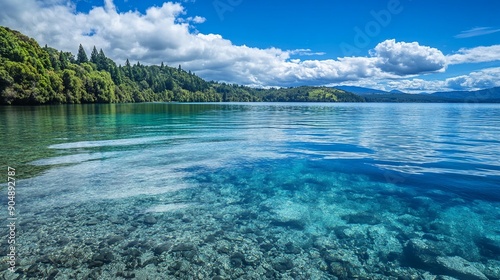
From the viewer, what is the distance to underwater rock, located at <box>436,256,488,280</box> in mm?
6561

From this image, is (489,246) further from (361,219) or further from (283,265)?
(283,265)

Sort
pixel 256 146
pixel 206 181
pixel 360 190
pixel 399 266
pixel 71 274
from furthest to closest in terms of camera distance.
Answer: pixel 256 146 → pixel 206 181 → pixel 360 190 → pixel 399 266 → pixel 71 274

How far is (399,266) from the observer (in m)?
6.93

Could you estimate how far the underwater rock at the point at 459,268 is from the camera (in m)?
6.56

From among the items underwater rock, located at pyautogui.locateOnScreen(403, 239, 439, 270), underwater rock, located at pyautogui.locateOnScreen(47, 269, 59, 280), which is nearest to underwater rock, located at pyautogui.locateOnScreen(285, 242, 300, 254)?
underwater rock, located at pyautogui.locateOnScreen(403, 239, 439, 270)

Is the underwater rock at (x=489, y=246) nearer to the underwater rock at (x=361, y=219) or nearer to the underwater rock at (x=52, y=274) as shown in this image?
the underwater rock at (x=361, y=219)

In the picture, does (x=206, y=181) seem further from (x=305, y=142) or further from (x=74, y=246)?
(x=305, y=142)

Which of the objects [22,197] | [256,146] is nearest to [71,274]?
[22,197]

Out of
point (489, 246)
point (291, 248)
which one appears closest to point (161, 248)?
point (291, 248)

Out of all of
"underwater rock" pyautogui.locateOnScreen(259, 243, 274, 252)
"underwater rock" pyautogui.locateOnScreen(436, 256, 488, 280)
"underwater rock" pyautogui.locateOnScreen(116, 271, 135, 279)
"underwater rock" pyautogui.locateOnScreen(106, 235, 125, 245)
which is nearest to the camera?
"underwater rock" pyautogui.locateOnScreen(116, 271, 135, 279)

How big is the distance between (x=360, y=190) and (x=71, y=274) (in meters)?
11.1

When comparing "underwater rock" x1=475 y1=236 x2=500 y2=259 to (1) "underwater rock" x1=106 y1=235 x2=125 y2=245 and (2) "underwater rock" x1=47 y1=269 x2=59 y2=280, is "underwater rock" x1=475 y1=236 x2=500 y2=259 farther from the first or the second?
(2) "underwater rock" x1=47 y1=269 x2=59 y2=280

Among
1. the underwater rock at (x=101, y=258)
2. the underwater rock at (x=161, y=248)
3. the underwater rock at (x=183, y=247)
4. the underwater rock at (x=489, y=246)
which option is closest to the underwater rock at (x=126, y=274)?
the underwater rock at (x=101, y=258)

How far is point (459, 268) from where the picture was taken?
6.87m
